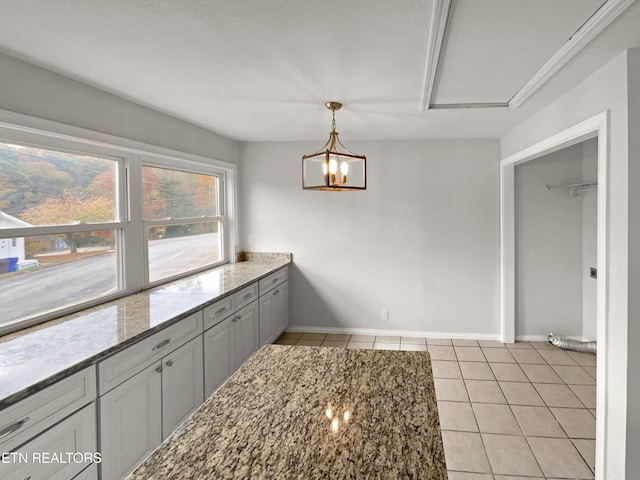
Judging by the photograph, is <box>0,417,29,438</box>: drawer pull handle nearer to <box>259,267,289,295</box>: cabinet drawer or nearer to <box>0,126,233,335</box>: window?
<box>0,126,233,335</box>: window

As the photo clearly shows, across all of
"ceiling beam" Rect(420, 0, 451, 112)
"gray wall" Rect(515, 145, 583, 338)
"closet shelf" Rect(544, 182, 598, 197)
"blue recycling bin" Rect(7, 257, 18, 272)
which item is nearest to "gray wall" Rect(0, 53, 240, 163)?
"blue recycling bin" Rect(7, 257, 18, 272)

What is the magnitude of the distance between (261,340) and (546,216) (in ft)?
11.0

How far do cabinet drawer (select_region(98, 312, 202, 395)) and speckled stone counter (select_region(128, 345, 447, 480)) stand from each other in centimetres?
80

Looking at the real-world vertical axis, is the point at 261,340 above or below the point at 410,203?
below

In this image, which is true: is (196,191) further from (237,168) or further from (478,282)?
(478,282)

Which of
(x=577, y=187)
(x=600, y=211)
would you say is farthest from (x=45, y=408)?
(x=577, y=187)

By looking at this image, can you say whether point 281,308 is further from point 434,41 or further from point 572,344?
point 434,41

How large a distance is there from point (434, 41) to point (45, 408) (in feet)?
7.69

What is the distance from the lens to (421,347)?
410 cm

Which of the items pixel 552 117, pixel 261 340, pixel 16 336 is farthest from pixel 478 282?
pixel 16 336

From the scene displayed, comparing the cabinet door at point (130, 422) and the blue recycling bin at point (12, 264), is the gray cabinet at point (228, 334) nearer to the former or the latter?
the cabinet door at point (130, 422)

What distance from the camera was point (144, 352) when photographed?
205cm

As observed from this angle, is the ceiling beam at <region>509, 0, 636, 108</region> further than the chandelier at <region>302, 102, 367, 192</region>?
No

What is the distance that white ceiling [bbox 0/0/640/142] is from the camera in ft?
5.04
